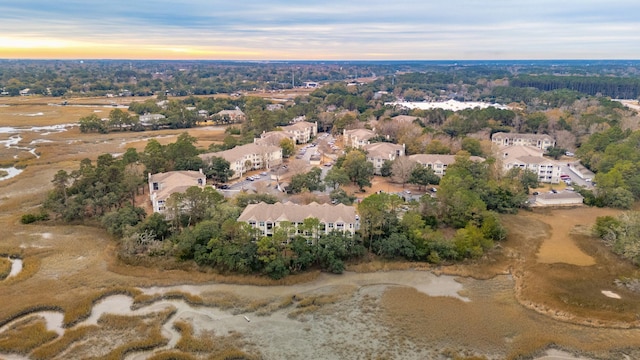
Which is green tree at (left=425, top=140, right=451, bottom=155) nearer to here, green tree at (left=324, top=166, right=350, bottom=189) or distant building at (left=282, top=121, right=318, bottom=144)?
green tree at (left=324, top=166, right=350, bottom=189)

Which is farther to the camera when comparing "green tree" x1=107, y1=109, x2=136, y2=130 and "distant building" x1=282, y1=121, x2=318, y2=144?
"green tree" x1=107, y1=109, x2=136, y2=130

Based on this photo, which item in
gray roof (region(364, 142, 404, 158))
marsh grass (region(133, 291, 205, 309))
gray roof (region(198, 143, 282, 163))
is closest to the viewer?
marsh grass (region(133, 291, 205, 309))

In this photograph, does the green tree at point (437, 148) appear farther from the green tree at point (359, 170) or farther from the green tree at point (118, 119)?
the green tree at point (118, 119)

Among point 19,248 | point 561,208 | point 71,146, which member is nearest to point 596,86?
point 561,208

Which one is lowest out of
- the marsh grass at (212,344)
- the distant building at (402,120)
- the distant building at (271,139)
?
the marsh grass at (212,344)

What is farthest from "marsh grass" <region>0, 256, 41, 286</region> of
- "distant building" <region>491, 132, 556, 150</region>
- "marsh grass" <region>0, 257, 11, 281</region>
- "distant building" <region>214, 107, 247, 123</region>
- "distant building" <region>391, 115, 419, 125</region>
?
"distant building" <region>214, 107, 247, 123</region>

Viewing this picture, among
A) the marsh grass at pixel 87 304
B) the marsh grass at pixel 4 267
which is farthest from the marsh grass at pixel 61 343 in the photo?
the marsh grass at pixel 4 267
